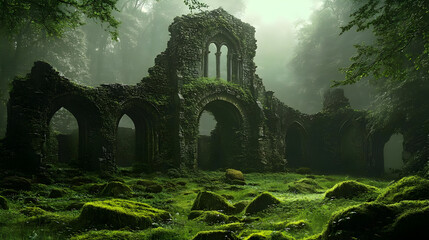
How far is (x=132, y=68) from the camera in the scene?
169 feet

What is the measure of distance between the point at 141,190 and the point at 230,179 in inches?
208

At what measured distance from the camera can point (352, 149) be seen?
2556cm

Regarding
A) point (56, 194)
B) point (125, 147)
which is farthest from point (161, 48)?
point (56, 194)

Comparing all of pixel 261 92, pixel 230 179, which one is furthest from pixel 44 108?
pixel 261 92

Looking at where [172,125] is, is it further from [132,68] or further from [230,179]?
[132,68]

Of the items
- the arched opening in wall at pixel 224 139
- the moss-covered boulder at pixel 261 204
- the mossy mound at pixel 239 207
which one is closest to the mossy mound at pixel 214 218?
the moss-covered boulder at pixel 261 204

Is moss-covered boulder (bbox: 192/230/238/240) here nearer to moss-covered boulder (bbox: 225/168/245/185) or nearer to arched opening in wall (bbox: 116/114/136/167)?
moss-covered boulder (bbox: 225/168/245/185)

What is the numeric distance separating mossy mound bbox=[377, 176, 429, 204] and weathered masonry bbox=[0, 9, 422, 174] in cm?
1331

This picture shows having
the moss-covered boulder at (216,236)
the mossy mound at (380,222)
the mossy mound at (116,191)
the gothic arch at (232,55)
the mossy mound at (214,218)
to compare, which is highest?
the gothic arch at (232,55)

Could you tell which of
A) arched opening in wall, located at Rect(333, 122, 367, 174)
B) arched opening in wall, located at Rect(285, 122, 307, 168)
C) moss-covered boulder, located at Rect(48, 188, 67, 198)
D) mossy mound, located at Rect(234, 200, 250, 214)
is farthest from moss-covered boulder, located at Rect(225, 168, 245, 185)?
arched opening in wall, located at Rect(333, 122, 367, 174)

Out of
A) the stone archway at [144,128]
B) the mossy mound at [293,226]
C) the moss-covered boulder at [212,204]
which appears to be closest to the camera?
the mossy mound at [293,226]

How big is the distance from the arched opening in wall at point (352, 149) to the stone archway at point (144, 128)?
1542cm

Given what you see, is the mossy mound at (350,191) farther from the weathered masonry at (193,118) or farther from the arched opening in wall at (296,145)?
the arched opening in wall at (296,145)

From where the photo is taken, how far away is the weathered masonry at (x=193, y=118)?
1462 centimetres
